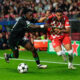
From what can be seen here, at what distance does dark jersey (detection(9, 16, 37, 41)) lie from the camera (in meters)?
10.00

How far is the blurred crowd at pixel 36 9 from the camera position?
20.7m

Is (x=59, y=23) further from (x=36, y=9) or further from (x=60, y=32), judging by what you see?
(x=36, y=9)

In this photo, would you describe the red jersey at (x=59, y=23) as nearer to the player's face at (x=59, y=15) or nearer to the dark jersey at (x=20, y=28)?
the player's face at (x=59, y=15)

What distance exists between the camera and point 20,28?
1012cm

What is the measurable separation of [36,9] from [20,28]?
46.2 ft

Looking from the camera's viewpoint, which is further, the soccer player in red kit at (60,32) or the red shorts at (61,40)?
the red shorts at (61,40)

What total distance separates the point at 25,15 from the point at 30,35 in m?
10.8

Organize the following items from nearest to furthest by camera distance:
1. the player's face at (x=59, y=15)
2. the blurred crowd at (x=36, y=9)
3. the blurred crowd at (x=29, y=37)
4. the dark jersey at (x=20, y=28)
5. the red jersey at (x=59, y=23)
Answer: the dark jersey at (x=20, y=28), the player's face at (x=59, y=15), the red jersey at (x=59, y=23), the blurred crowd at (x=29, y=37), the blurred crowd at (x=36, y=9)

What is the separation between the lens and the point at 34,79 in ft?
27.7

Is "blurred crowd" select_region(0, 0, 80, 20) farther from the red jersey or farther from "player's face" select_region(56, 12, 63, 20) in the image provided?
"player's face" select_region(56, 12, 63, 20)

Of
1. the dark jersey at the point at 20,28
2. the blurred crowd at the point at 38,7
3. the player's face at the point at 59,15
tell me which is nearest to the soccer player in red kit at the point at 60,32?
the player's face at the point at 59,15

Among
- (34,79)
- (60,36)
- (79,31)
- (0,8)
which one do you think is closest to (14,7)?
(0,8)

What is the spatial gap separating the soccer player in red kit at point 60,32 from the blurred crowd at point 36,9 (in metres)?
9.34

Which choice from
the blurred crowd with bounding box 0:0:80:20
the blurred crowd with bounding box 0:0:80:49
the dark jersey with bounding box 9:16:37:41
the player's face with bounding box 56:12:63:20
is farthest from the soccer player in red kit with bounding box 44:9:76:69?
the blurred crowd with bounding box 0:0:80:20
